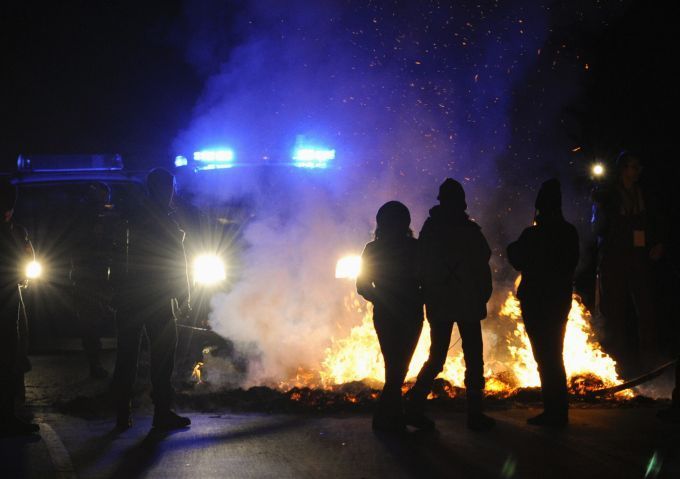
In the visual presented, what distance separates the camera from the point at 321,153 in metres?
11.0

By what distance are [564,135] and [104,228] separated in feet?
23.2

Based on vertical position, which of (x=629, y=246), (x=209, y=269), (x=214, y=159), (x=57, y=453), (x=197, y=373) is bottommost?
(x=57, y=453)

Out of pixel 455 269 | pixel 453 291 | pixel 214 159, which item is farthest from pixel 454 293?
pixel 214 159

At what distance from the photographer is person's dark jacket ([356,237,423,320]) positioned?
5657 mm

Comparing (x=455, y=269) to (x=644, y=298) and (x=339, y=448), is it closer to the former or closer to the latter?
(x=339, y=448)

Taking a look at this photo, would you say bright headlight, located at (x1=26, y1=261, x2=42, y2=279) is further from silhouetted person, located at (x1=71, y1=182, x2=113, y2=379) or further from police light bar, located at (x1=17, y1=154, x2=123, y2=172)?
police light bar, located at (x1=17, y1=154, x2=123, y2=172)

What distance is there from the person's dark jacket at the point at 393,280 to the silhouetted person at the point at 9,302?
2717mm

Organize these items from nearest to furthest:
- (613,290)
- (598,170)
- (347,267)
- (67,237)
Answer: (613,290) → (347,267) → (67,237) → (598,170)

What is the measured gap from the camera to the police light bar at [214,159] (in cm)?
1045

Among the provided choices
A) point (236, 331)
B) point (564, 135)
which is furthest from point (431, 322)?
point (564, 135)

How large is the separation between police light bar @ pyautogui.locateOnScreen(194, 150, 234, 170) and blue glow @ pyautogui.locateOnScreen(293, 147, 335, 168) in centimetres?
99

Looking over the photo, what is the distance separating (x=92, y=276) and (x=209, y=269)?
132cm

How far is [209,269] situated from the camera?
8500 millimetres

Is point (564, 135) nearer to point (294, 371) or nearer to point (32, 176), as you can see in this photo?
point (294, 371)
